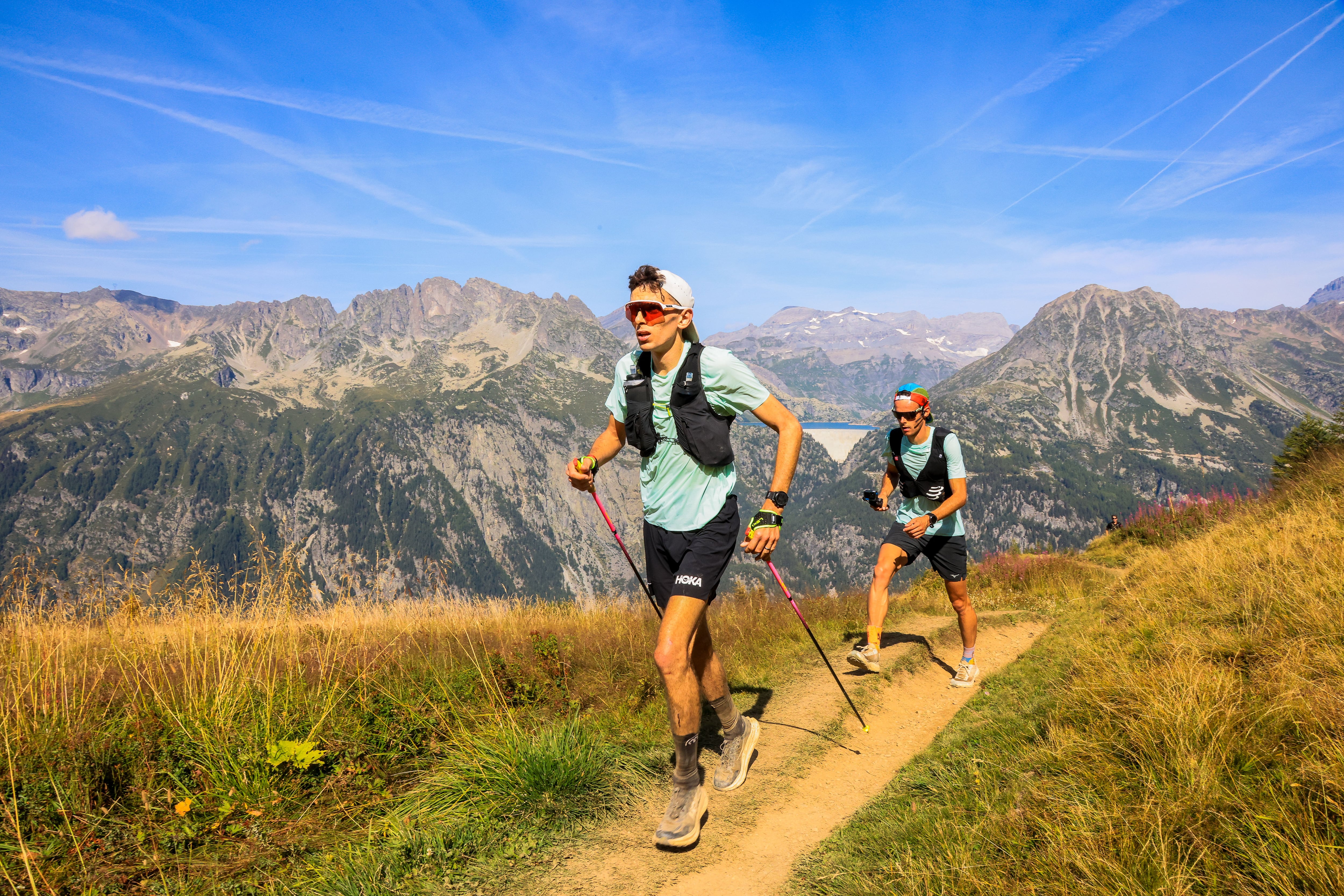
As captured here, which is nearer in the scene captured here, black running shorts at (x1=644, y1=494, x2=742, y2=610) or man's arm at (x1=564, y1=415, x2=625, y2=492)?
black running shorts at (x1=644, y1=494, x2=742, y2=610)

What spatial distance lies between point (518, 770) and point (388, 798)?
957mm

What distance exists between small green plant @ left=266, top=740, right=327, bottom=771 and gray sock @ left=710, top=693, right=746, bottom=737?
302 centimetres

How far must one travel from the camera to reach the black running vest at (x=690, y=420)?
4625 millimetres

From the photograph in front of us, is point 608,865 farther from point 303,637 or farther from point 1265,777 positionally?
point 303,637

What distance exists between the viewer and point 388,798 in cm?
462

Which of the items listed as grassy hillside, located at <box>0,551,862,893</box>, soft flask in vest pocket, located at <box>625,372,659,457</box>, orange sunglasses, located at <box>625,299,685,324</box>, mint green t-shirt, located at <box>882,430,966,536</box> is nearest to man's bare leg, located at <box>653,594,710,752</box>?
grassy hillside, located at <box>0,551,862,893</box>

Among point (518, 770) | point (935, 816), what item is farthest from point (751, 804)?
point (518, 770)

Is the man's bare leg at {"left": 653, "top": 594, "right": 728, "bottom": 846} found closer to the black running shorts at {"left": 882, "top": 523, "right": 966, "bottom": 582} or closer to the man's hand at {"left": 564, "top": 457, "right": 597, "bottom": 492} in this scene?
the man's hand at {"left": 564, "top": 457, "right": 597, "bottom": 492}

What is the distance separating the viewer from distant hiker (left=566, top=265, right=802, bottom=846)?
450 cm

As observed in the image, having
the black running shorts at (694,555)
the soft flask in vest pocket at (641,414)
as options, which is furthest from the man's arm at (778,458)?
the soft flask in vest pocket at (641,414)

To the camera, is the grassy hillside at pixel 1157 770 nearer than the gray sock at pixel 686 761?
Yes

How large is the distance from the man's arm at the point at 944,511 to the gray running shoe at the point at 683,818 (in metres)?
4.43

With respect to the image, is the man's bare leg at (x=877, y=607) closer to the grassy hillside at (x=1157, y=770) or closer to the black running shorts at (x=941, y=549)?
the black running shorts at (x=941, y=549)

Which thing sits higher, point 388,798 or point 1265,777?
point 1265,777
